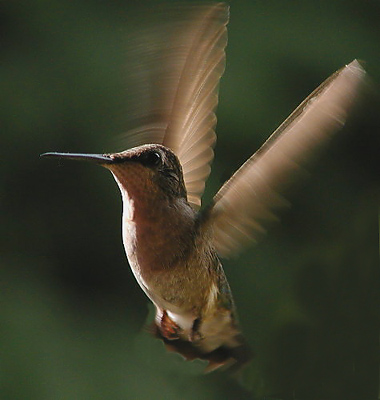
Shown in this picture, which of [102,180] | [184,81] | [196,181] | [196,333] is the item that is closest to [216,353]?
[196,333]

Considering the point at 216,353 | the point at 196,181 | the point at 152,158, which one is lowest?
the point at 216,353

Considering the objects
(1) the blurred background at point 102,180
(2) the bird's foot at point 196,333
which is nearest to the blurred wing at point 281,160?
(2) the bird's foot at point 196,333

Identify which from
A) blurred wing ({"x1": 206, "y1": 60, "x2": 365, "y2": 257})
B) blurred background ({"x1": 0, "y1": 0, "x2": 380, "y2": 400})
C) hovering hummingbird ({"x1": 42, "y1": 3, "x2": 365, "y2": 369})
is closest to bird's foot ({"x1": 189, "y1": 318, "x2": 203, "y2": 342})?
hovering hummingbird ({"x1": 42, "y1": 3, "x2": 365, "y2": 369})

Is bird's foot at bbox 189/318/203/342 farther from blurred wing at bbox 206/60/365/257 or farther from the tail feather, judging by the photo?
blurred wing at bbox 206/60/365/257

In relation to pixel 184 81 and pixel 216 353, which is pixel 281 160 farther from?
pixel 216 353

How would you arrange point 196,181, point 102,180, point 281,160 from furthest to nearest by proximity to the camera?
1. point 102,180
2. point 196,181
3. point 281,160

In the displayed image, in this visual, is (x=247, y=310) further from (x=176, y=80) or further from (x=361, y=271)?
(x=176, y=80)

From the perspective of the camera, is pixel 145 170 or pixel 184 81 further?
pixel 184 81
